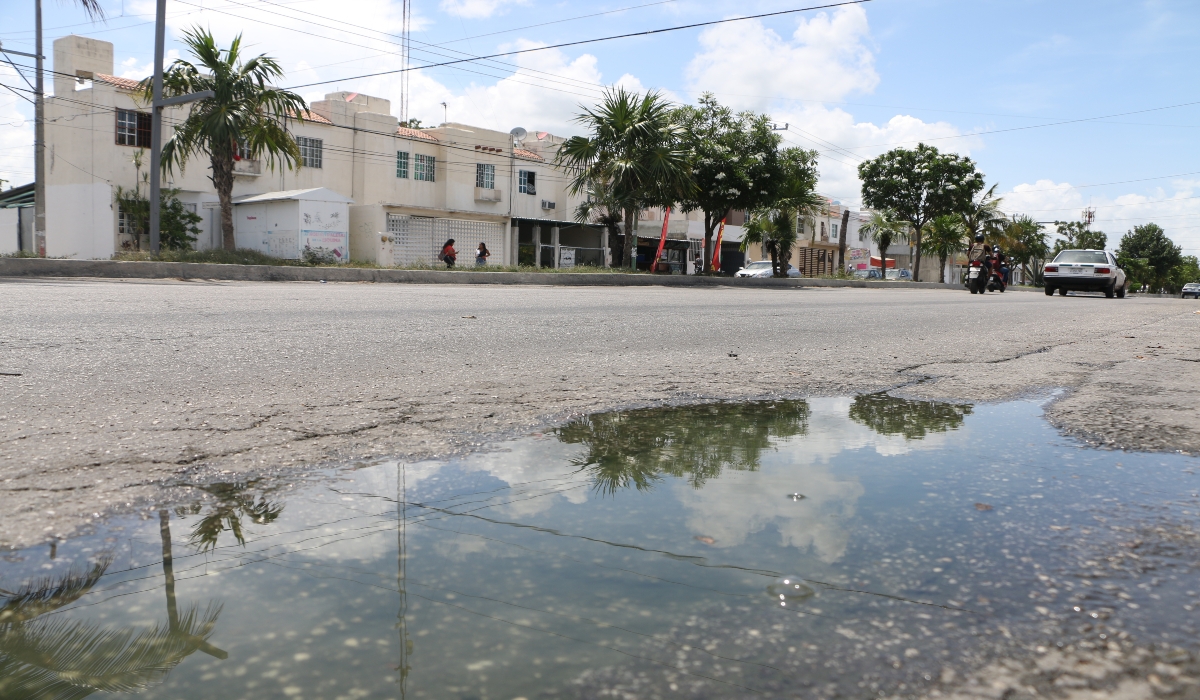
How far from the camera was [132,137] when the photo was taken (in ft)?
91.1

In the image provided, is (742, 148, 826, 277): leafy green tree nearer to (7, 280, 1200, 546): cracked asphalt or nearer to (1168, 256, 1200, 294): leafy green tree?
(7, 280, 1200, 546): cracked asphalt

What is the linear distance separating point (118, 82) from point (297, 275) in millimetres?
14553

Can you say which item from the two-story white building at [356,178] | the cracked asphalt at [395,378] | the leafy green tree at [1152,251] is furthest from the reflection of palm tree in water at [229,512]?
the leafy green tree at [1152,251]

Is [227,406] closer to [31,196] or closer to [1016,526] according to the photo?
[1016,526]

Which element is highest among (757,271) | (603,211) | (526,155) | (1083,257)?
(526,155)

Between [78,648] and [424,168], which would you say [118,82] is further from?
[78,648]

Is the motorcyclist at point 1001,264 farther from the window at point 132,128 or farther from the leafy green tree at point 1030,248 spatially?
the leafy green tree at point 1030,248

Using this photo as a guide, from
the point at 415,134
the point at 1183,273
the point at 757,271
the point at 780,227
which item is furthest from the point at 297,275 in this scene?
the point at 1183,273

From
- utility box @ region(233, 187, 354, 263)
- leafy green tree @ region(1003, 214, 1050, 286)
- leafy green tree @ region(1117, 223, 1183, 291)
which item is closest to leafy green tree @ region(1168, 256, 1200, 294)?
leafy green tree @ region(1117, 223, 1183, 291)

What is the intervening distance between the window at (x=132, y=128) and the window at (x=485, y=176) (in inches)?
545

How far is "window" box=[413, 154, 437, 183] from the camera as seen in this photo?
119 ft

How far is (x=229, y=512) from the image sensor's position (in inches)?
87.4

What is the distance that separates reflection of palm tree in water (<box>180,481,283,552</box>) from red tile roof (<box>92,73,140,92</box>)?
29284mm

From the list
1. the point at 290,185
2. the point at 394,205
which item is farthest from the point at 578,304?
the point at 290,185
